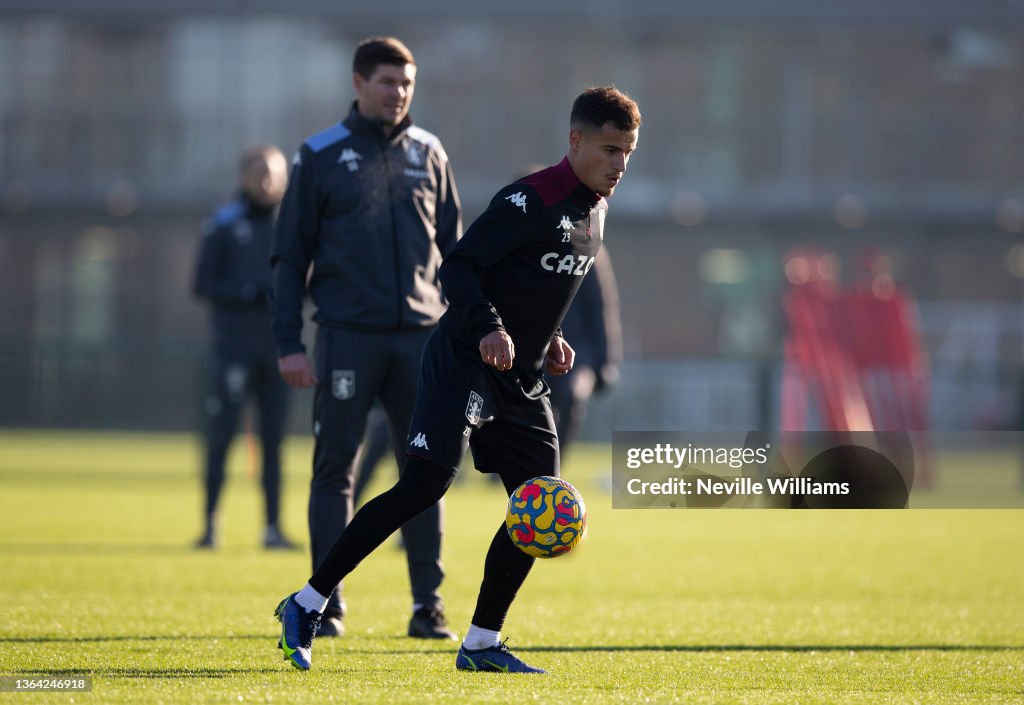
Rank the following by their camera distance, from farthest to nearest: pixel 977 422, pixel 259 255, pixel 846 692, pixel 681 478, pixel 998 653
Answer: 1. pixel 977 422
2. pixel 259 255
3. pixel 681 478
4. pixel 998 653
5. pixel 846 692

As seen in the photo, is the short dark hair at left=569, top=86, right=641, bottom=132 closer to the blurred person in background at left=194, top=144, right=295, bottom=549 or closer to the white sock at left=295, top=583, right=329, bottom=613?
the white sock at left=295, top=583, right=329, bottom=613

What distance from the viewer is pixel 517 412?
5.46m

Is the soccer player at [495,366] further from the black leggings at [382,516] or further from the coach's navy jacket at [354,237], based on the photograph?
the coach's navy jacket at [354,237]

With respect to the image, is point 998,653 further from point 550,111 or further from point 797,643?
point 550,111

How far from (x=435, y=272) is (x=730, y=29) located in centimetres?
2936

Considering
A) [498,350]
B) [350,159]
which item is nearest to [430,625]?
[498,350]

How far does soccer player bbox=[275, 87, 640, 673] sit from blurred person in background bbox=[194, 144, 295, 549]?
16.2ft

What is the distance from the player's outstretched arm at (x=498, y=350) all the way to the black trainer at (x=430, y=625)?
1.65 metres

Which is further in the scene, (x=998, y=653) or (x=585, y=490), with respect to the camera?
(x=585, y=490)

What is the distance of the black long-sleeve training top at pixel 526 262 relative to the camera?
17.4 ft

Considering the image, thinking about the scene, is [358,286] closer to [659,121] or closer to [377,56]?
[377,56]

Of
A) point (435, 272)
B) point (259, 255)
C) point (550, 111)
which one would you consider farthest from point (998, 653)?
point (550, 111)

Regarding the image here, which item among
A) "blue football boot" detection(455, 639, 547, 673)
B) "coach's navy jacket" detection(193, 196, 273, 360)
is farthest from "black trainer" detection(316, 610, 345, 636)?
"coach's navy jacket" detection(193, 196, 273, 360)

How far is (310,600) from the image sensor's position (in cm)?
531
